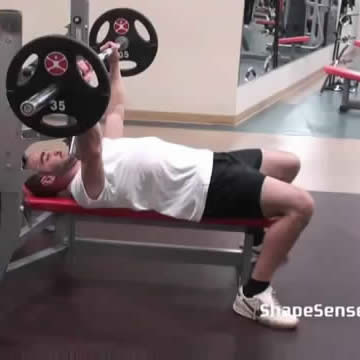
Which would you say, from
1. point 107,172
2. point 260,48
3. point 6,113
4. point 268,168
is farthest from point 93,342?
point 260,48

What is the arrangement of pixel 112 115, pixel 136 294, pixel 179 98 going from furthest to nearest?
pixel 179 98
pixel 112 115
pixel 136 294

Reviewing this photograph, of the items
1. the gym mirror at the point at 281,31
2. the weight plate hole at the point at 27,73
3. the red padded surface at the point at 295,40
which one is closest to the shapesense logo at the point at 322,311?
the weight plate hole at the point at 27,73

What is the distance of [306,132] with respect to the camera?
5672 mm

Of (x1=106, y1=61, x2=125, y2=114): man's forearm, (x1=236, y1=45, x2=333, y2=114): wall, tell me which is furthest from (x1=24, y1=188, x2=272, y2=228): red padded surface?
(x1=236, y1=45, x2=333, y2=114): wall

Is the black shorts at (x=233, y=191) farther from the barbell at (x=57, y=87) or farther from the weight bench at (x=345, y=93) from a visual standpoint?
the weight bench at (x=345, y=93)

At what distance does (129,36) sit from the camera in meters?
3.16

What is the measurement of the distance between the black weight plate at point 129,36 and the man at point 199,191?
2.70ft

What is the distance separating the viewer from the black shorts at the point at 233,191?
2387 millimetres

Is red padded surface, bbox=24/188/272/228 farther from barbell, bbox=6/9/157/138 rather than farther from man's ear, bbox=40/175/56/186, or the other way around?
barbell, bbox=6/9/157/138

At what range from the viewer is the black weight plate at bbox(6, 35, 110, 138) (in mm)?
1895

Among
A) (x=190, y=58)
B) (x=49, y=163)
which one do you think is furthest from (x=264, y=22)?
(x=49, y=163)

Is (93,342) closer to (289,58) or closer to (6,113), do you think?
(6,113)

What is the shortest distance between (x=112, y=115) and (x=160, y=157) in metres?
0.47

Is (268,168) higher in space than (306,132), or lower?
higher
